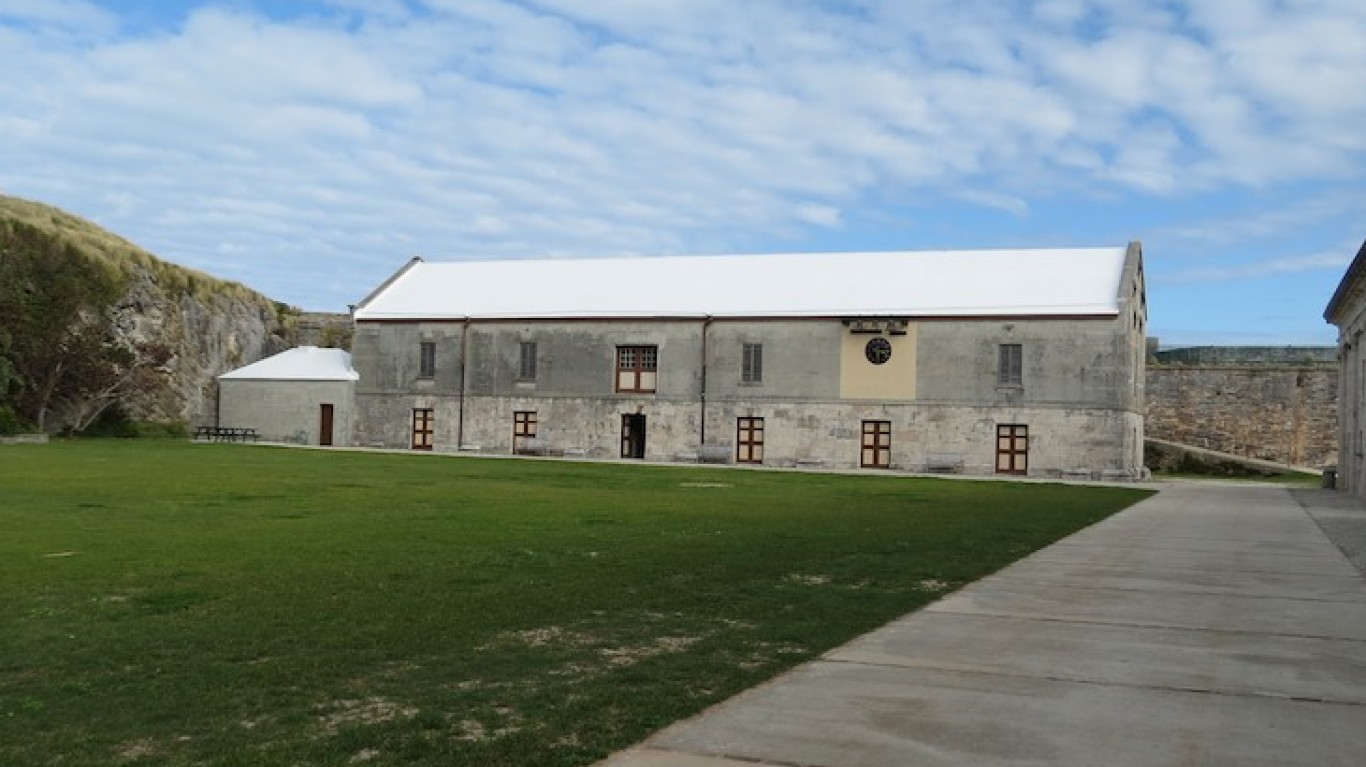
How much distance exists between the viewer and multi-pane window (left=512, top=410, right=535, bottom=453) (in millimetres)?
47031

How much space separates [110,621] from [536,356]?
39082 mm

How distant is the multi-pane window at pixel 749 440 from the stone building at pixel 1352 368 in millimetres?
18701

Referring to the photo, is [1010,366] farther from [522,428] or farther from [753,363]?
[522,428]

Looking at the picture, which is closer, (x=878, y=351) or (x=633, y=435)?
(x=878, y=351)

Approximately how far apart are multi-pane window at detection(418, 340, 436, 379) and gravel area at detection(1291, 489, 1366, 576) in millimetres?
31613

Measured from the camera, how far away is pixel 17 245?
4794cm

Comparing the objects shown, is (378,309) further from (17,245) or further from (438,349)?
(17,245)

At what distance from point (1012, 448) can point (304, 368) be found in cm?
2987

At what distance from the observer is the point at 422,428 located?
49.0 m

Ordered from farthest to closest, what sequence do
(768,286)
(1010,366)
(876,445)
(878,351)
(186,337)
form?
(186,337) → (768,286) → (876,445) → (878,351) → (1010,366)

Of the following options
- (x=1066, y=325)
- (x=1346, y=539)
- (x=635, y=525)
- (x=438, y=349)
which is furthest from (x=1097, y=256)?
(x=635, y=525)

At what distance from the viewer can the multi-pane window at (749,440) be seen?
144 ft

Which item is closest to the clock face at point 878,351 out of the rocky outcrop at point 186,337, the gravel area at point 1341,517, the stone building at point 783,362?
the stone building at point 783,362

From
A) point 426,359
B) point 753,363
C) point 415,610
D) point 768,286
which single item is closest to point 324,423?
point 426,359
